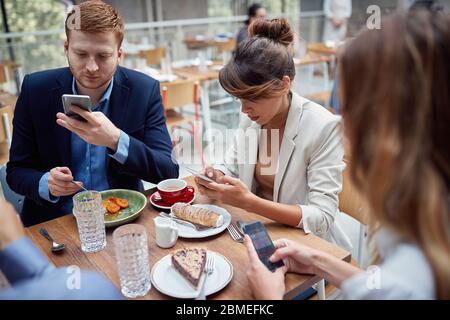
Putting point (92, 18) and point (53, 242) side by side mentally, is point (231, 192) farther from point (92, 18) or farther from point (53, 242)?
point (92, 18)

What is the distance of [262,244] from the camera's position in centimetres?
112

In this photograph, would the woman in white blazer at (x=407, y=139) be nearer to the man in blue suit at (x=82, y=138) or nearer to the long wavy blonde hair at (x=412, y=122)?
the long wavy blonde hair at (x=412, y=122)

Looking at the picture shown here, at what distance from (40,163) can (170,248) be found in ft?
2.71

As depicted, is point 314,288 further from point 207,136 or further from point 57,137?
point 207,136

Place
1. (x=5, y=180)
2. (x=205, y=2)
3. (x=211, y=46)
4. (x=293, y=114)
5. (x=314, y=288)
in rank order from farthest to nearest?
1. (x=205, y=2)
2. (x=211, y=46)
3. (x=5, y=180)
4. (x=293, y=114)
5. (x=314, y=288)

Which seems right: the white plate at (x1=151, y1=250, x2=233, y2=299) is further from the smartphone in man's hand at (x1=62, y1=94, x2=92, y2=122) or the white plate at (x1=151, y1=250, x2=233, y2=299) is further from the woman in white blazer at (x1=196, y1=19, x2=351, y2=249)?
the smartphone in man's hand at (x1=62, y1=94, x2=92, y2=122)

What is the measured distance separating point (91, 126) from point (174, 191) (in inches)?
14.5

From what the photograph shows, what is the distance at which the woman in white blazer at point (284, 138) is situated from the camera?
137 cm

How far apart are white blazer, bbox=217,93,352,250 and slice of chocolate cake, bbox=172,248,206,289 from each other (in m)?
0.46

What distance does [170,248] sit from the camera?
1188 millimetres

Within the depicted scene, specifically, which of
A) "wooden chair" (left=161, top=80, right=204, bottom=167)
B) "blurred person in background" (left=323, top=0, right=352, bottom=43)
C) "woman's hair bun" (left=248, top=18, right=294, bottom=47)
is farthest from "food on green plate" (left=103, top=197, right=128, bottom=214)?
"blurred person in background" (left=323, top=0, right=352, bottom=43)

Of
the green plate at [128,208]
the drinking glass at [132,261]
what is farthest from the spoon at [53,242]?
the drinking glass at [132,261]

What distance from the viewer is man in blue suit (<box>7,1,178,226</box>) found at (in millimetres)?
1511
